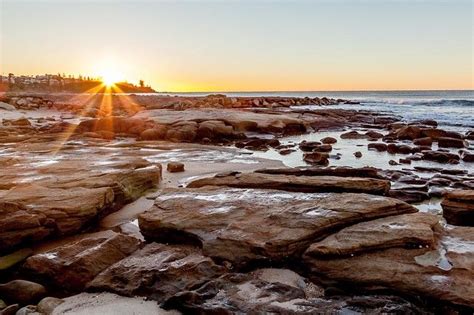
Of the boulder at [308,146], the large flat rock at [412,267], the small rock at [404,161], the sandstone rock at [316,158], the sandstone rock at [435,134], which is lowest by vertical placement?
the large flat rock at [412,267]

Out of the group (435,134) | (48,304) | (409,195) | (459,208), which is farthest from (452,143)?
(48,304)

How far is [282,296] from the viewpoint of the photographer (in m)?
3.97

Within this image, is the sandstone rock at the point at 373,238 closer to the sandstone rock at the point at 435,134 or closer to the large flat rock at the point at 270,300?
the large flat rock at the point at 270,300

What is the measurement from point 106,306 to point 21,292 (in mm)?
979

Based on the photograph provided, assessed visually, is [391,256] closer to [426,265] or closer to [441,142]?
[426,265]

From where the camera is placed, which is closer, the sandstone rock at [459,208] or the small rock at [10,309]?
the small rock at [10,309]

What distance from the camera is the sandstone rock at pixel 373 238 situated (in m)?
4.36

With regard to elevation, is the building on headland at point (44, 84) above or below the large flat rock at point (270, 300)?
above

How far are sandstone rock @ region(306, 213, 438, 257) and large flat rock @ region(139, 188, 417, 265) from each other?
20 centimetres

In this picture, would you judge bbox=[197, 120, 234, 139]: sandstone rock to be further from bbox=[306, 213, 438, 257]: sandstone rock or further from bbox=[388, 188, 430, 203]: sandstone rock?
bbox=[306, 213, 438, 257]: sandstone rock

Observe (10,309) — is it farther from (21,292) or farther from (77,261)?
(77,261)

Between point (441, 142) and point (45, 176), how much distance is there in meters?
14.2

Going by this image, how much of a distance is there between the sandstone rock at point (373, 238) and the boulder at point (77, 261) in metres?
2.24

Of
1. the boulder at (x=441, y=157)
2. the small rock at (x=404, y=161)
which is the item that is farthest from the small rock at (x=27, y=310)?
the boulder at (x=441, y=157)
